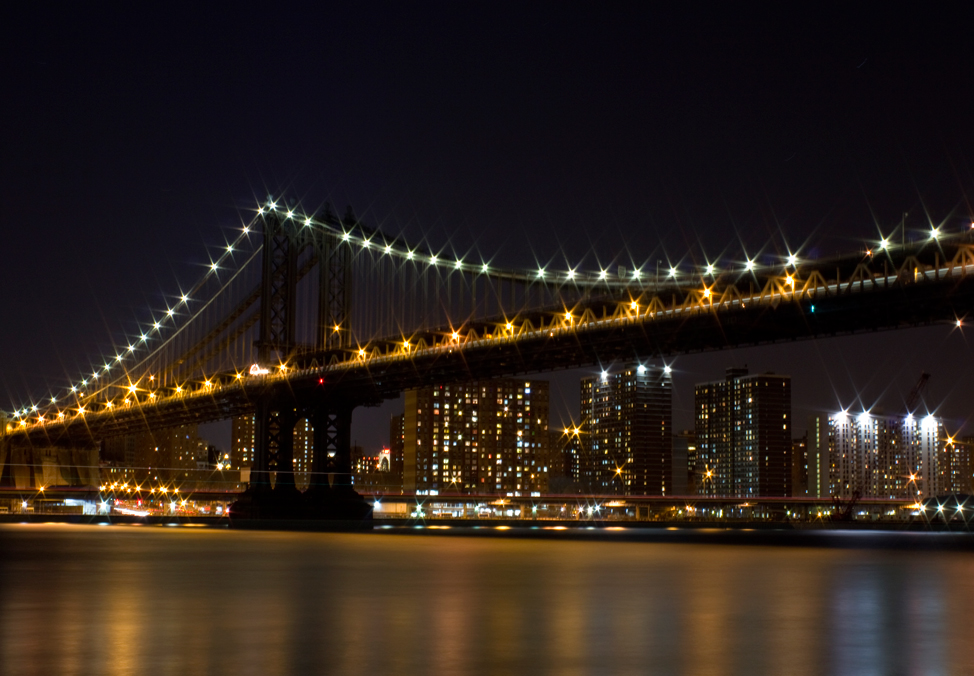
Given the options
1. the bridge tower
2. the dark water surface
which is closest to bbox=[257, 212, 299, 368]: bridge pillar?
the bridge tower

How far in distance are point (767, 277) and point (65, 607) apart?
41.0m

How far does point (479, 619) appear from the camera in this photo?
13.6 m

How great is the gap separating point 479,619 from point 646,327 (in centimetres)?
4404

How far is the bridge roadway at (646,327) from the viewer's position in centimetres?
4619

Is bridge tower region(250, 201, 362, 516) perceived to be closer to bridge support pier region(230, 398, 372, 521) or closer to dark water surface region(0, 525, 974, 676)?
bridge support pier region(230, 398, 372, 521)

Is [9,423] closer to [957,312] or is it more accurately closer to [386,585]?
[957,312]

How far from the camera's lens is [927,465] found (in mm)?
185875

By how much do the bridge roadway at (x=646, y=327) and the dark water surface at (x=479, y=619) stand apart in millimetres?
22537

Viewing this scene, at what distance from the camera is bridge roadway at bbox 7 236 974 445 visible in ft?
152

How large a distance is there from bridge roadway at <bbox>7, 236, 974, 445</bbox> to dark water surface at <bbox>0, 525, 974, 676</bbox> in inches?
887

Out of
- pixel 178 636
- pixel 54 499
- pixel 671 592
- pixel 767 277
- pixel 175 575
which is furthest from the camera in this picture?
pixel 54 499

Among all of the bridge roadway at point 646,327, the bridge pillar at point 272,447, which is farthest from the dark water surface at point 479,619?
the bridge pillar at point 272,447

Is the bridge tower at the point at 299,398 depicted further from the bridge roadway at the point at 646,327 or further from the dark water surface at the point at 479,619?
the dark water surface at the point at 479,619

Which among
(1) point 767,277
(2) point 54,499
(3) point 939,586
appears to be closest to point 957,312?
(1) point 767,277
